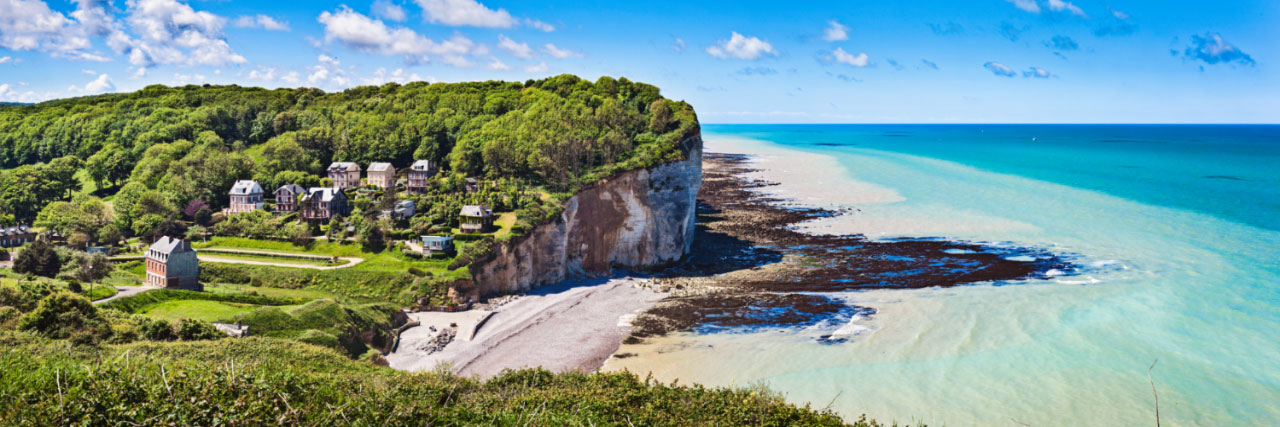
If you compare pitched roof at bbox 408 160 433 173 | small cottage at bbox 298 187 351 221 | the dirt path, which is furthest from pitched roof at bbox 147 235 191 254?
pitched roof at bbox 408 160 433 173

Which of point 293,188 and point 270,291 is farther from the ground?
point 293,188

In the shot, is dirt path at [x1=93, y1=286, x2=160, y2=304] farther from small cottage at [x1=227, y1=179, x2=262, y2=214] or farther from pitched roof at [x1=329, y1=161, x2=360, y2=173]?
pitched roof at [x1=329, y1=161, x2=360, y2=173]

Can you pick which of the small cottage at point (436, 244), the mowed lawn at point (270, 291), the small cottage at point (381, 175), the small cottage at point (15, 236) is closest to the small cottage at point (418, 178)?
the small cottage at point (381, 175)

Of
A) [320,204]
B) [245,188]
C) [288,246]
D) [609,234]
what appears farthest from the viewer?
[245,188]

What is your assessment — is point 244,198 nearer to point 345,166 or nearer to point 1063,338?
point 345,166

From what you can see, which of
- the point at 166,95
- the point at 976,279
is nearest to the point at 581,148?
the point at 976,279

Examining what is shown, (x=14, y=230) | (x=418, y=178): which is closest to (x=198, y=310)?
(x=14, y=230)

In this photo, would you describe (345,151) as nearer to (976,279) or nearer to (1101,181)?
(976,279)
